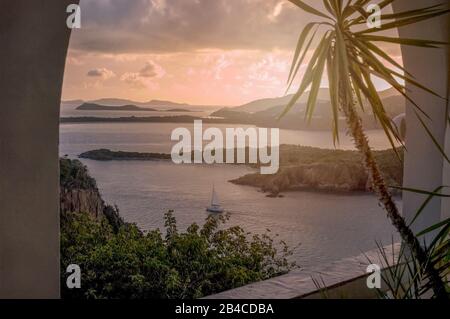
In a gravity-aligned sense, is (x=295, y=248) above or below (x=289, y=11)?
below

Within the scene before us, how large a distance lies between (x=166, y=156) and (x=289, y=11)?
176 centimetres

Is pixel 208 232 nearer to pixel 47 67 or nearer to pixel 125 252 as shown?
pixel 125 252

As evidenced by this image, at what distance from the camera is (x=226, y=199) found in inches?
196

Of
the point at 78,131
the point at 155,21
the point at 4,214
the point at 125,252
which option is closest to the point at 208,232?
the point at 125,252

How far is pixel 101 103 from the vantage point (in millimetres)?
4668

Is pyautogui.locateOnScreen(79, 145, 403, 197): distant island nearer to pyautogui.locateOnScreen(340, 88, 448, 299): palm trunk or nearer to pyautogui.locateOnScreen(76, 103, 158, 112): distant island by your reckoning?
pyautogui.locateOnScreen(76, 103, 158, 112): distant island

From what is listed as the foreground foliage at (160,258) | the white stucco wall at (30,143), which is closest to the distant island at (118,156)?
the foreground foliage at (160,258)

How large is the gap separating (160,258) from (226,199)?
2.66 ft

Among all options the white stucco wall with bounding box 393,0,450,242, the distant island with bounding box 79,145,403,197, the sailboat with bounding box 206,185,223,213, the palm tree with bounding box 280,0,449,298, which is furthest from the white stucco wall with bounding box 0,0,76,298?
the distant island with bounding box 79,145,403,197

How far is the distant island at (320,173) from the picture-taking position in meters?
5.12

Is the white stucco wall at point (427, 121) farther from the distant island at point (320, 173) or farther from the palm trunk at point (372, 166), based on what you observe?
the distant island at point (320, 173)

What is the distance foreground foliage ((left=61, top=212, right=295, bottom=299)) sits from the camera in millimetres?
4777

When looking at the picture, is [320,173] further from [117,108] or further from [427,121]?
[427,121]

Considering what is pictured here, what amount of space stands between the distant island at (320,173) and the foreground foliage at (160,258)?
51cm
